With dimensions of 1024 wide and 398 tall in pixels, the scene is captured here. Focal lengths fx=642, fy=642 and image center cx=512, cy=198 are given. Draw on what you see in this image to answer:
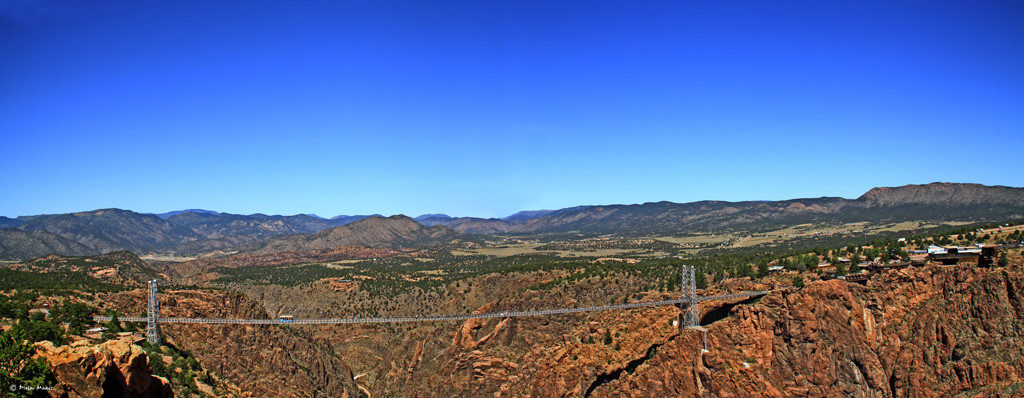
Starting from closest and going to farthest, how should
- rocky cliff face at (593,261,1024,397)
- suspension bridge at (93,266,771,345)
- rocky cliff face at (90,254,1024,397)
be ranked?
rocky cliff face at (593,261,1024,397) < rocky cliff face at (90,254,1024,397) < suspension bridge at (93,266,771,345)

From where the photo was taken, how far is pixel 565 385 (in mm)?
54750

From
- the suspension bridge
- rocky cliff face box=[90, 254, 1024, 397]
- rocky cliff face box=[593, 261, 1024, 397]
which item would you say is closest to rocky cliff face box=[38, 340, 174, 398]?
the suspension bridge

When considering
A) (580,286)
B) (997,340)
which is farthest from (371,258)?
(997,340)

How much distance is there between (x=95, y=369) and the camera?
72.7ft

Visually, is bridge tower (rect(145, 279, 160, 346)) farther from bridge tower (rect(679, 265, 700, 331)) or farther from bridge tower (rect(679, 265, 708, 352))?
bridge tower (rect(679, 265, 700, 331))

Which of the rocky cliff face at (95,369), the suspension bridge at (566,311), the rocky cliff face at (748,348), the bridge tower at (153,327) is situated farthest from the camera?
the suspension bridge at (566,311)

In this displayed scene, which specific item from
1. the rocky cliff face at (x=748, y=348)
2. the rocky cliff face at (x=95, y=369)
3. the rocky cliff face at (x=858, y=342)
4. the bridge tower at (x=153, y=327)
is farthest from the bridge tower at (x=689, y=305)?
the bridge tower at (x=153, y=327)

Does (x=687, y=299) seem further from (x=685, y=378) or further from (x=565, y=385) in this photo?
(x=565, y=385)

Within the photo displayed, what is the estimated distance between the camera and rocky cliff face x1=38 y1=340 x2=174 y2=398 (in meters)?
21.5

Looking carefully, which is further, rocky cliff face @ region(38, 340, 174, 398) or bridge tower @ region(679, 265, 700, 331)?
bridge tower @ region(679, 265, 700, 331)

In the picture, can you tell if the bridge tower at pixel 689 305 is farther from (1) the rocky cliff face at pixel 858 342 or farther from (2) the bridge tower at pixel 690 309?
(1) the rocky cliff face at pixel 858 342

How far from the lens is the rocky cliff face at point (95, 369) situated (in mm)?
21547

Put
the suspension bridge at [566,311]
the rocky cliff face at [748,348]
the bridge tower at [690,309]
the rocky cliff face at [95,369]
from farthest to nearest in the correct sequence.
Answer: the bridge tower at [690,309]
the suspension bridge at [566,311]
the rocky cliff face at [748,348]
the rocky cliff face at [95,369]

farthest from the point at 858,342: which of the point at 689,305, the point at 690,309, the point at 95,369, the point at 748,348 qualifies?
the point at 95,369
